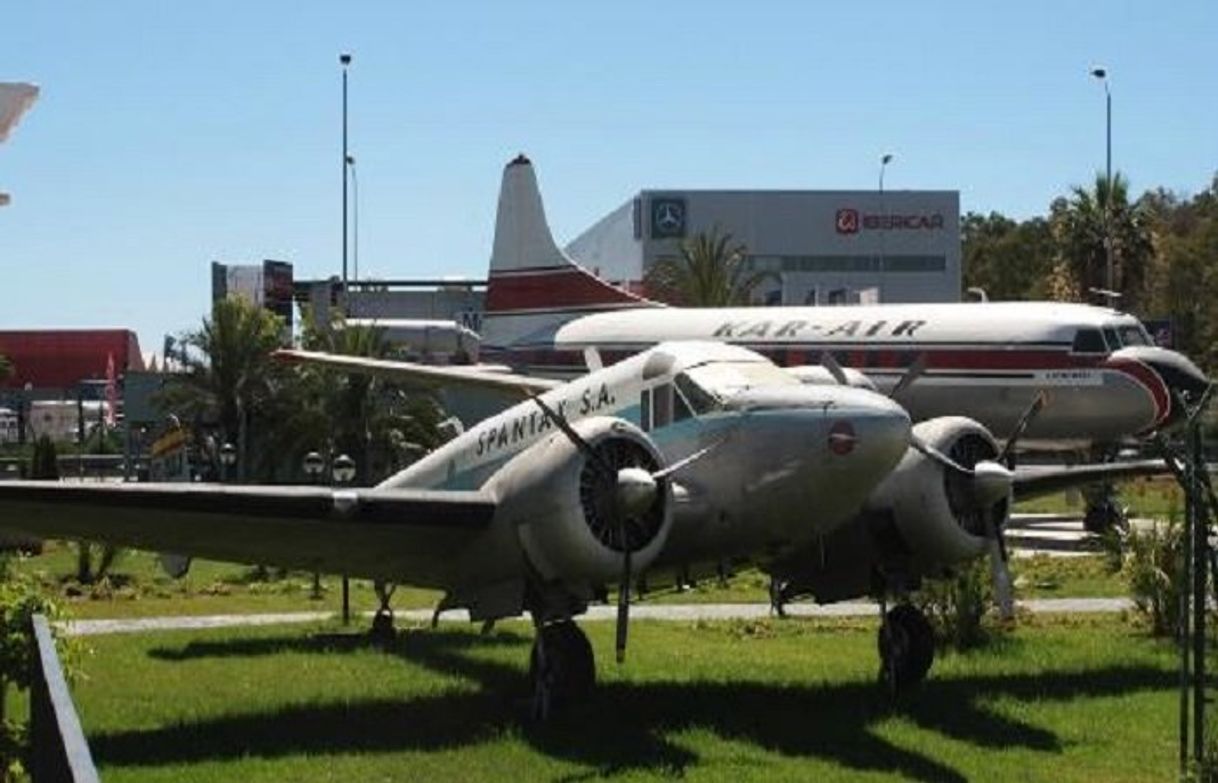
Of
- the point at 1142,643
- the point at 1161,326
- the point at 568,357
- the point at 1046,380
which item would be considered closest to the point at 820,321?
the point at 1046,380

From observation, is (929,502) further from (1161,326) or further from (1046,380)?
(1161,326)

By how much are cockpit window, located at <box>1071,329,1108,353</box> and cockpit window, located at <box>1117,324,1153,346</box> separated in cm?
63

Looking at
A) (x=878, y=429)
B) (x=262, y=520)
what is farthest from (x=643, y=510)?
(x=262, y=520)

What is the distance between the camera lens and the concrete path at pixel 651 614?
2397 cm

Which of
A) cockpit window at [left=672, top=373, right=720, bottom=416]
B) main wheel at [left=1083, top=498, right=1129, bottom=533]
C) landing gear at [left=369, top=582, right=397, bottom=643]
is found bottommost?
landing gear at [left=369, top=582, right=397, bottom=643]

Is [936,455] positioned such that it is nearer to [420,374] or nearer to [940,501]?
[940,501]

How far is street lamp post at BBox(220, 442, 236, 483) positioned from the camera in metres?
50.4

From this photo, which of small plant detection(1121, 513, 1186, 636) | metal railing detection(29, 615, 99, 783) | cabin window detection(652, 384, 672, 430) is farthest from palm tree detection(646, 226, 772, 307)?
metal railing detection(29, 615, 99, 783)

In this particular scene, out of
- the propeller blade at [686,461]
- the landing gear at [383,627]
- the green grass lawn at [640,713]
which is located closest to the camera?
the green grass lawn at [640,713]

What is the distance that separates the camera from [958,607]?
19891 mm

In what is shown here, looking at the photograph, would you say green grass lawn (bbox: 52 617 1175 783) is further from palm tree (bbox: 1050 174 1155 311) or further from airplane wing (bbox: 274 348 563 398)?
palm tree (bbox: 1050 174 1155 311)

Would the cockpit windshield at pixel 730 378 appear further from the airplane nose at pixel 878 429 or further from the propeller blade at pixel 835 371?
the airplane nose at pixel 878 429

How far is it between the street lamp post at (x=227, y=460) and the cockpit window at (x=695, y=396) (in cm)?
3682

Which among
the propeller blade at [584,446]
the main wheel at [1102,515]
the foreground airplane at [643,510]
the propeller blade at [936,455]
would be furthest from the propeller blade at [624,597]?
the main wheel at [1102,515]
